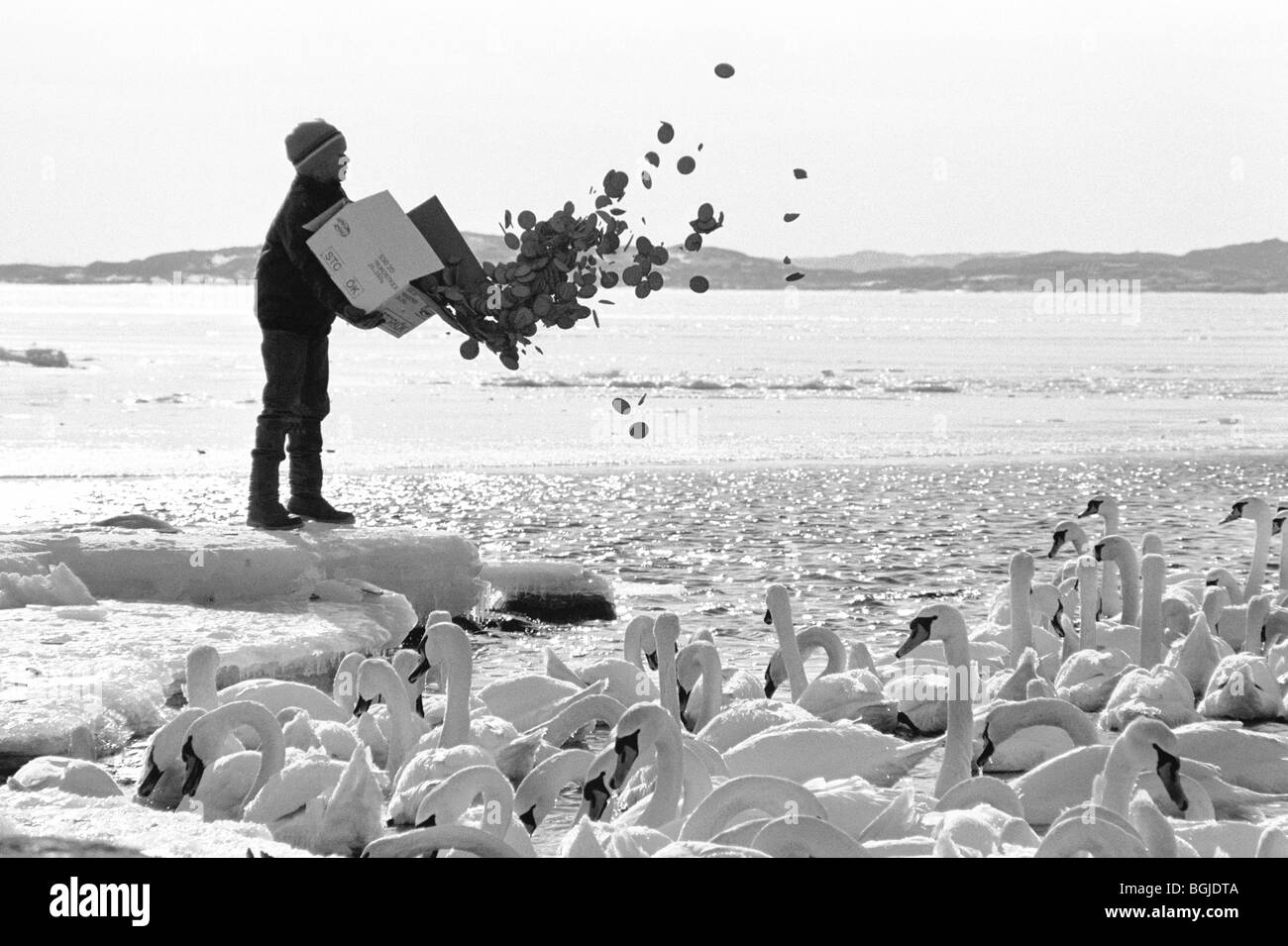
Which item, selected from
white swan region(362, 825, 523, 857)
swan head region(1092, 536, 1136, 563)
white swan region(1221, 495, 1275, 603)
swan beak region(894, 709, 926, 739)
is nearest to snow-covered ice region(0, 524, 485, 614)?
swan beak region(894, 709, 926, 739)

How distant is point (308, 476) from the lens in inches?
382

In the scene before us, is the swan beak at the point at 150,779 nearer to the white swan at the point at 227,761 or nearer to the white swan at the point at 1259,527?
the white swan at the point at 227,761

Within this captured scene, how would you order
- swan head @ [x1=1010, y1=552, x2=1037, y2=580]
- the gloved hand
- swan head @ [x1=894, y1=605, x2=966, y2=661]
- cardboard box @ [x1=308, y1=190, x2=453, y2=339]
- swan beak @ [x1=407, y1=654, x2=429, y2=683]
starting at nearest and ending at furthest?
swan head @ [x1=894, y1=605, x2=966, y2=661], swan beak @ [x1=407, y1=654, x2=429, y2=683], swan head @ [x1=1010, y1=552, x2=1037, y2=580], cardboard box @ [x1=308, y1=190, x2=453, y2=339], the gloved hand

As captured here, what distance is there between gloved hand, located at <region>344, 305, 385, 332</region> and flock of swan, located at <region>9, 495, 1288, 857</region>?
1.93 meters

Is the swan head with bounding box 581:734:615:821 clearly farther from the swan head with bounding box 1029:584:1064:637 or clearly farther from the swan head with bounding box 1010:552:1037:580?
the swan head with bounding box 1029:584:1064:637

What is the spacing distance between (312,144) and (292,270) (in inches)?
28.2

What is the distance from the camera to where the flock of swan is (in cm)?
474

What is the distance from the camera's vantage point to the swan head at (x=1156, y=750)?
504 centimetres

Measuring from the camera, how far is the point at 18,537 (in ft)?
29.3

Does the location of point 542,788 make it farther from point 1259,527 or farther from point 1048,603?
point 1259,527

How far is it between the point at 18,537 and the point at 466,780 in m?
5.08

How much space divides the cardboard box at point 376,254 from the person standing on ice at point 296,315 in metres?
0.30

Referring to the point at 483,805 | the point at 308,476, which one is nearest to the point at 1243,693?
the point at 483,805
